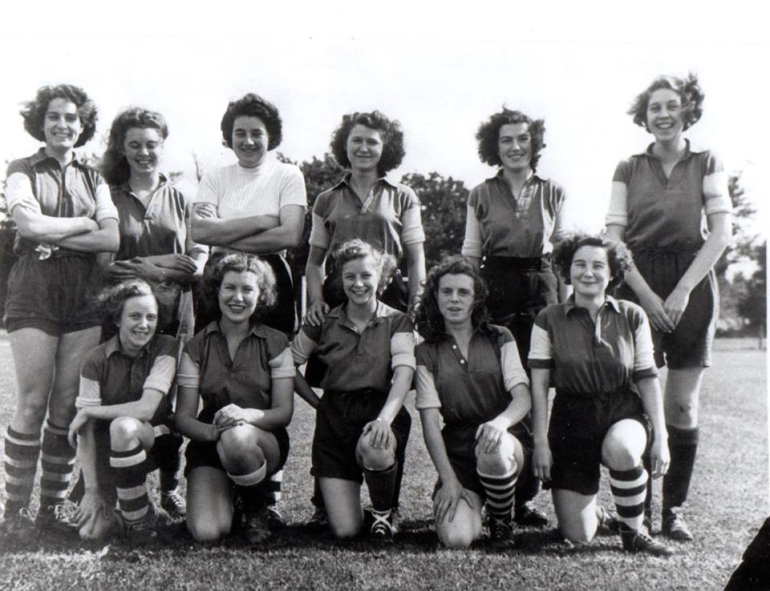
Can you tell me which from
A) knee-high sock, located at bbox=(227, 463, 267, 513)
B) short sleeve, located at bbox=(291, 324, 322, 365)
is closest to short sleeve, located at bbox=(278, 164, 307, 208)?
short sleeve, located at bbox=(291, 324, 322, 365)

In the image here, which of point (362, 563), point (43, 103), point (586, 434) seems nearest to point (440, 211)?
point (586, 434)

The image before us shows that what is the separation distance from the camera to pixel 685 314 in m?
3.18

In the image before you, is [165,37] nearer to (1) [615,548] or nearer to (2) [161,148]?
(2) [161,148]

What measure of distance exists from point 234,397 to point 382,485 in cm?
71

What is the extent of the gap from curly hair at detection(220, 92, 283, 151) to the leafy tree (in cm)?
65

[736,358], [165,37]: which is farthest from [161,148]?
[736,358]

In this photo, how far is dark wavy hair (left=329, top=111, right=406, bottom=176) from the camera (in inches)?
128

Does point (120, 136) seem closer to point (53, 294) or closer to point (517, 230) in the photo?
point (53, 294)

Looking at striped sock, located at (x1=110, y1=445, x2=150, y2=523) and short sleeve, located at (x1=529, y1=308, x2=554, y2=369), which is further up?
short sleeve, located at (x1=529, y1=308, x2=554, y2=369)

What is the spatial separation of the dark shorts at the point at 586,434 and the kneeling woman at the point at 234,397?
44.6 inches

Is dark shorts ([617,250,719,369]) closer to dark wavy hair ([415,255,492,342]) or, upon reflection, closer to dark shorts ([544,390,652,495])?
dark shorts ([544,390,652,495])

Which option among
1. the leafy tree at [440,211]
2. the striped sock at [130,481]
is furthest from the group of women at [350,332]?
the leafy tree at [440,211]

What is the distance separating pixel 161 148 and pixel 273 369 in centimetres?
115

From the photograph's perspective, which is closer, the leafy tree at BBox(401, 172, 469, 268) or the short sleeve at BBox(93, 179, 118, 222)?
the short sleeve at BBox(93, 179, 118, 222)
